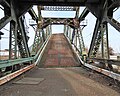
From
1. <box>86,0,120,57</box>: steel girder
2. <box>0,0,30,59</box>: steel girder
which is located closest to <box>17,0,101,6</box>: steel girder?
<box>86,0,120,57</box>: steel girder

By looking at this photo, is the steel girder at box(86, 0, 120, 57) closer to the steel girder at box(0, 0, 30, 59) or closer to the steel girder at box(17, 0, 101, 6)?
the steel girder at box(17, 0, 101, 6)

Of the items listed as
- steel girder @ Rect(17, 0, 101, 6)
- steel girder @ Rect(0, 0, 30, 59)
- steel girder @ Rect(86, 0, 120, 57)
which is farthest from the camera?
steel girder @ Rect(17, 0, 101, 6)

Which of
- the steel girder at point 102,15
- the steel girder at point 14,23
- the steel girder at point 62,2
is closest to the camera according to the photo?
the steel girder at point 14,23

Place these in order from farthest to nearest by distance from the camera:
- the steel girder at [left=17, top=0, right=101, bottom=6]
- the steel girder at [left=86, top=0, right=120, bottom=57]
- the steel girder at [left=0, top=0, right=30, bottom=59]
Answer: the steel girder at [left=17, top=0, right=101, bottom=6], the steel girder at [left=86, top=0, right=120, bottom=57], the steel girder at [left=0, top=0, right=30, bottom=59]

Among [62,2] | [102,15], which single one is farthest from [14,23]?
[102,15]

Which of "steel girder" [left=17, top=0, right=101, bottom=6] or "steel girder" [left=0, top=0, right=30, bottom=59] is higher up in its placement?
"steel girder" [left=17, top=0, right=101, bottom=6]

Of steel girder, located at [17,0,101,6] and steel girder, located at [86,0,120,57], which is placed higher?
steel girder, located at [17,0,101,6]

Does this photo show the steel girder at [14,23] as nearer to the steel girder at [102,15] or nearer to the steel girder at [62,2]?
the steel girder at [62,2]

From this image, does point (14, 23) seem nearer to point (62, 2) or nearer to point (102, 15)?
point (62, 2)

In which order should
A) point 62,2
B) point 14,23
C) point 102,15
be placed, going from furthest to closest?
point 62,2, point 102,15, point 14,23

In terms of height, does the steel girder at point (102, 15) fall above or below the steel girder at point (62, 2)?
below

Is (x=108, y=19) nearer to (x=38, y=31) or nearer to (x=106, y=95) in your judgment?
(x=106, y=95)

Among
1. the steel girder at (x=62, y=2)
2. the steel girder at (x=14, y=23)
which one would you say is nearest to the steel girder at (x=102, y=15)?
the steel girder at (x=62, y=2)

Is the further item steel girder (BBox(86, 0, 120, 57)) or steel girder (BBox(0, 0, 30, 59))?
steel girder (BBox(86, 0, 120, 57))
